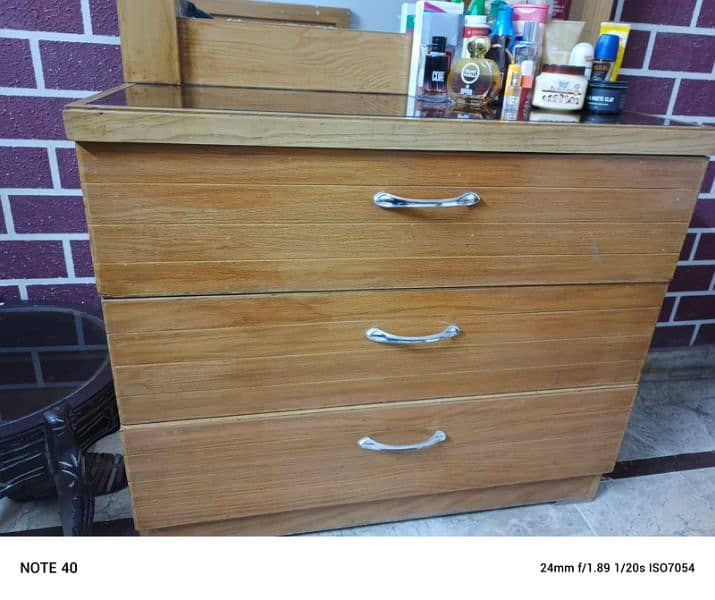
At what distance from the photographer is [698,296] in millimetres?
1428

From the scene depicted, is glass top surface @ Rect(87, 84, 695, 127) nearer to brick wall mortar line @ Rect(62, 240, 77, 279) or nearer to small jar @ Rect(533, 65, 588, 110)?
small jar @ Rect(533, 65, 588, 110)

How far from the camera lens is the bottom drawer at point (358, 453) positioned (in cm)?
79

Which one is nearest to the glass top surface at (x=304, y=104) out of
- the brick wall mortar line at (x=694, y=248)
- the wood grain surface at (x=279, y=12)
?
the wood grain surface at (x=279, y=12)

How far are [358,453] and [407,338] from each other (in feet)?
0.70

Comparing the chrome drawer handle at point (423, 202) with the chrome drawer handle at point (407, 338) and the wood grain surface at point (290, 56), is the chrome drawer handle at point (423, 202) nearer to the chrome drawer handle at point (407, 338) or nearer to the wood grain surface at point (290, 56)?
the chrome drawer handle at point (407, 338)

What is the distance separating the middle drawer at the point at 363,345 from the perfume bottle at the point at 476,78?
1.07 feet

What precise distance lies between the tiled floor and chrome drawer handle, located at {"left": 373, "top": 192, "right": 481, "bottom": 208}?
0.60 metres

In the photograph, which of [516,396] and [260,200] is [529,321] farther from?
[260,200]

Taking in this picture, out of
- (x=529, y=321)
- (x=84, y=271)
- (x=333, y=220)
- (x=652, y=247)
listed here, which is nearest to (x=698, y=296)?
(x=652, y=247)

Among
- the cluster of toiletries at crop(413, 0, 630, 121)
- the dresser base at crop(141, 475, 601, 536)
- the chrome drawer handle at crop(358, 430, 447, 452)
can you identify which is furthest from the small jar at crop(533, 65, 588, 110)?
the dresser base at crop(141, 475, 601, 536)

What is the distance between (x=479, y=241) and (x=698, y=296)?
0.99 meters

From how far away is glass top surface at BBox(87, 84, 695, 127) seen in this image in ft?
2.17

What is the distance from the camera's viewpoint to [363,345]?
2.56ft
